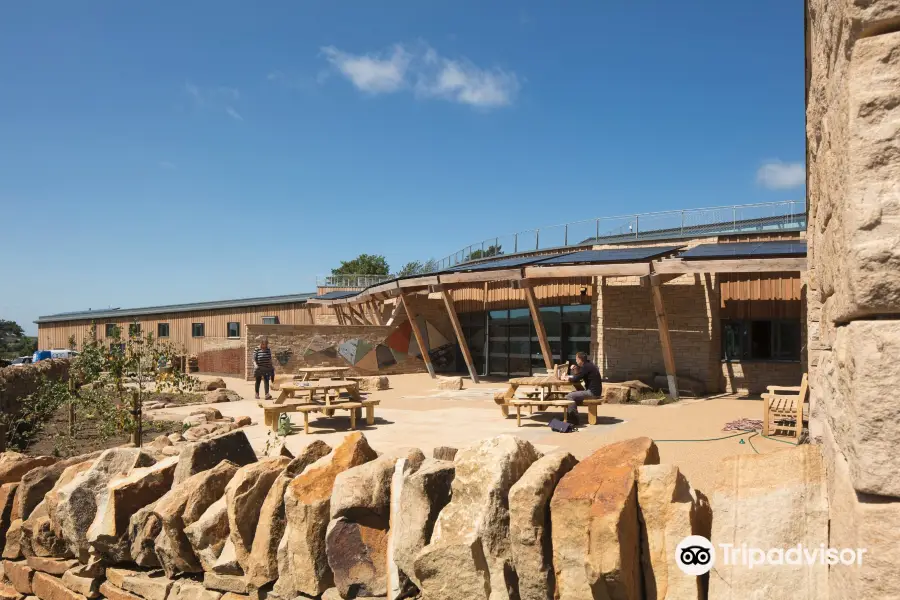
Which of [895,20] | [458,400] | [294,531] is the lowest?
[458,400]

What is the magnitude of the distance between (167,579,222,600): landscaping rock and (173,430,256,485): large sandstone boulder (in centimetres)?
69

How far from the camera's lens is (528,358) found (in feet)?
66.3

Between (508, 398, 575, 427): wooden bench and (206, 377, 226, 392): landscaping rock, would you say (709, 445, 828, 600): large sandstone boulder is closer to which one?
(508, 398, 575, 427): wooden bench

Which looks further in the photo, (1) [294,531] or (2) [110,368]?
(2) [110,368]

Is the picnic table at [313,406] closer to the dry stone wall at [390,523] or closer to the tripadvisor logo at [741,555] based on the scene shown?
the dry stone wall at [390,523]

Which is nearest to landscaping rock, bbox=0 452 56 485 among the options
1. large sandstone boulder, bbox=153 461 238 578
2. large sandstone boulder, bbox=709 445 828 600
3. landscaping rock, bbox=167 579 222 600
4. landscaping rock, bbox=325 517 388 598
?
large sandstone boulder, bbox=153 461 238 578

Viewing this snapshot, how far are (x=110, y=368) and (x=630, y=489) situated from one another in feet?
26.2

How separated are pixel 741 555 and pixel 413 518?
1461 mm

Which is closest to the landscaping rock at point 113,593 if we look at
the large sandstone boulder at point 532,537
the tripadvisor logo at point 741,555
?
the large sandstone boulder at point 532,537

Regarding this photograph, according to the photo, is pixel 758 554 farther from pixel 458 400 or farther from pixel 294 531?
pixel 458 400

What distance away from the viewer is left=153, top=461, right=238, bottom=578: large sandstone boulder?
3.82 m

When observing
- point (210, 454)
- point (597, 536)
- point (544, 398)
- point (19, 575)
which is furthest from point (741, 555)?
point (544, 398)

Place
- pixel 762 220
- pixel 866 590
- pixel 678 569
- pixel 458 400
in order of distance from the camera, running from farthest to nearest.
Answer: pixel 762 220, pixel 458 400, pixel 678 569, pixel 866 590

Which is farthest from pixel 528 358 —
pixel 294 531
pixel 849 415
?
pixel 849 415
